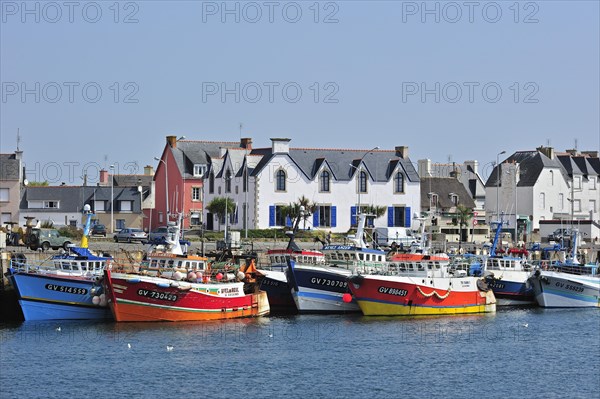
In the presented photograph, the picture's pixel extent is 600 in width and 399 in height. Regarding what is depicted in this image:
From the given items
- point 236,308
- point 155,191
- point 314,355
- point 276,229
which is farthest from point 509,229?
point 314,355

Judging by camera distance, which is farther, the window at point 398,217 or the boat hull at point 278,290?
the window at point 398,217

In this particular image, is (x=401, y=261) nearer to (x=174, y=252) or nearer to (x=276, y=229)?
(x=174, y=252)

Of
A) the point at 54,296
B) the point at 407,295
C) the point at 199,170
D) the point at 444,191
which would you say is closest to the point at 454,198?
the point at 444,191

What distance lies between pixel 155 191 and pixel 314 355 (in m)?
58.9

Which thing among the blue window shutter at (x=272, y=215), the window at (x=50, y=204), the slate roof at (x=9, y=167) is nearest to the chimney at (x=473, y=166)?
the blue window shutter at (x=272, y=215)

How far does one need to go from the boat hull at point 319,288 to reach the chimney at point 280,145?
104 ft

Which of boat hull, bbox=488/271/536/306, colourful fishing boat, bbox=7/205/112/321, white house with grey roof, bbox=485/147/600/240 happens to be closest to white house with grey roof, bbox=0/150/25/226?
white house with grey roof, bbox=485/147/600/240

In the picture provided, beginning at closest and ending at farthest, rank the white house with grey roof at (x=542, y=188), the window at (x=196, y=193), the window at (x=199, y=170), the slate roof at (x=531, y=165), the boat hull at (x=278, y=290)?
1. the boat hull at (x=278, y=290)
2. the window at (x=196, y=193)
3. the window at (x=199, y=170)
4. the white house with grey roof at (x=542, y=188)
5. the slate roof at (x=531, y=165)

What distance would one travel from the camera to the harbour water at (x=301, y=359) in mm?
39969

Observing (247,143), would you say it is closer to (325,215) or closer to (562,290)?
(325,215)

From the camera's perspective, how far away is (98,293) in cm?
5322

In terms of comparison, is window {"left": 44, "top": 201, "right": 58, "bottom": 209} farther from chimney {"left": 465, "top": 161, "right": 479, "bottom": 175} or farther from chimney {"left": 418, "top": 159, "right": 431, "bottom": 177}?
chimney {"left": 465, "top": 161, "right": 479, "bottom": 175}

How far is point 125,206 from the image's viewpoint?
104688 mm

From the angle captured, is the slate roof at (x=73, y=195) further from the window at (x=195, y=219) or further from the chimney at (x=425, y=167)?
the chimney at (x=425, y=167)
